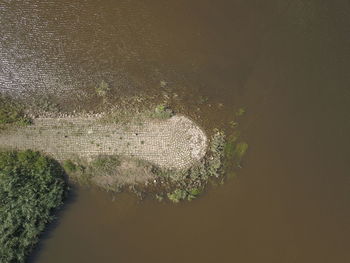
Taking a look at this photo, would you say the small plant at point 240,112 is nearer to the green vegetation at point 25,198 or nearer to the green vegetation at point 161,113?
the green vegetation at point 161,113

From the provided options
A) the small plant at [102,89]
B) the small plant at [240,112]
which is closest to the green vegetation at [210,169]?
the small plant at [240,112]

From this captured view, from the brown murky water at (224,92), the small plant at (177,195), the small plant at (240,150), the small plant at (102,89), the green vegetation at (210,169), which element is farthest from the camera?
the small plant at (102,89)

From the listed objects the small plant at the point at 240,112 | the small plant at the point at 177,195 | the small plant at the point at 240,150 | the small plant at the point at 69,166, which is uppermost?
the small plant at the point at 240,112

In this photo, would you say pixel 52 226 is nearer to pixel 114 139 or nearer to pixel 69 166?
pixel 69 166

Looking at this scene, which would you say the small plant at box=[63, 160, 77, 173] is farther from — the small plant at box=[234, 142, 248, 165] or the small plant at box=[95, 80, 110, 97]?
the small plant at box=[234, 142, 248, 165]

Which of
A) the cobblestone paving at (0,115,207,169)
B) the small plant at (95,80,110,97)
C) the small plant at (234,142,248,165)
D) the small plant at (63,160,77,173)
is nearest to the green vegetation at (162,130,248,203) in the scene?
the small plant at (234,142,248,165)

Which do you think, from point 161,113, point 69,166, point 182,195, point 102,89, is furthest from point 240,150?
point 69,166

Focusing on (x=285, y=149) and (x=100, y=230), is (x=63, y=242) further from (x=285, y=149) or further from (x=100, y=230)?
(x=285, y=149)
